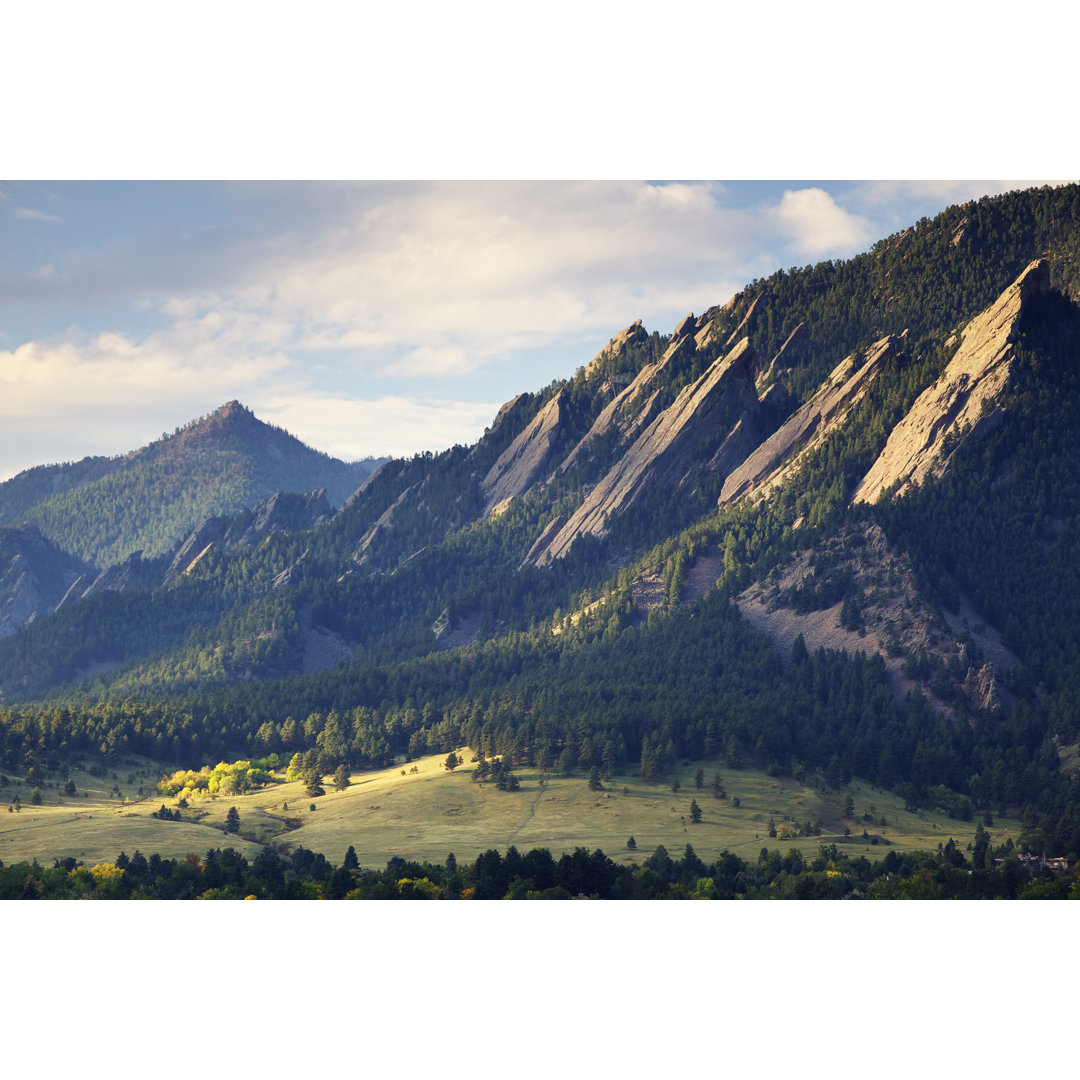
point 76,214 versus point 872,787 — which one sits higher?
point 76,214

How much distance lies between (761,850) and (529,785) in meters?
48.1

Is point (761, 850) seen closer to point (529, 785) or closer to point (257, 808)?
point (529, 785)

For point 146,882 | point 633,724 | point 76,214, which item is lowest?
point 146,882

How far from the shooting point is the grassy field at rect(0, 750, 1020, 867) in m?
137

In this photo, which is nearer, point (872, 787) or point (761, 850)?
point (761, 850)

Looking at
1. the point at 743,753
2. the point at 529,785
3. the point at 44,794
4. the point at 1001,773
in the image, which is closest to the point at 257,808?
the point at 44,794

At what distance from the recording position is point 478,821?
15850cm

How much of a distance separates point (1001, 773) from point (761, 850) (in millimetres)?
64143

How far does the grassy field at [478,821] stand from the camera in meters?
137

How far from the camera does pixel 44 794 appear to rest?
176 meters

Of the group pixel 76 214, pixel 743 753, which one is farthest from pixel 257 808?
pixel 76 214
